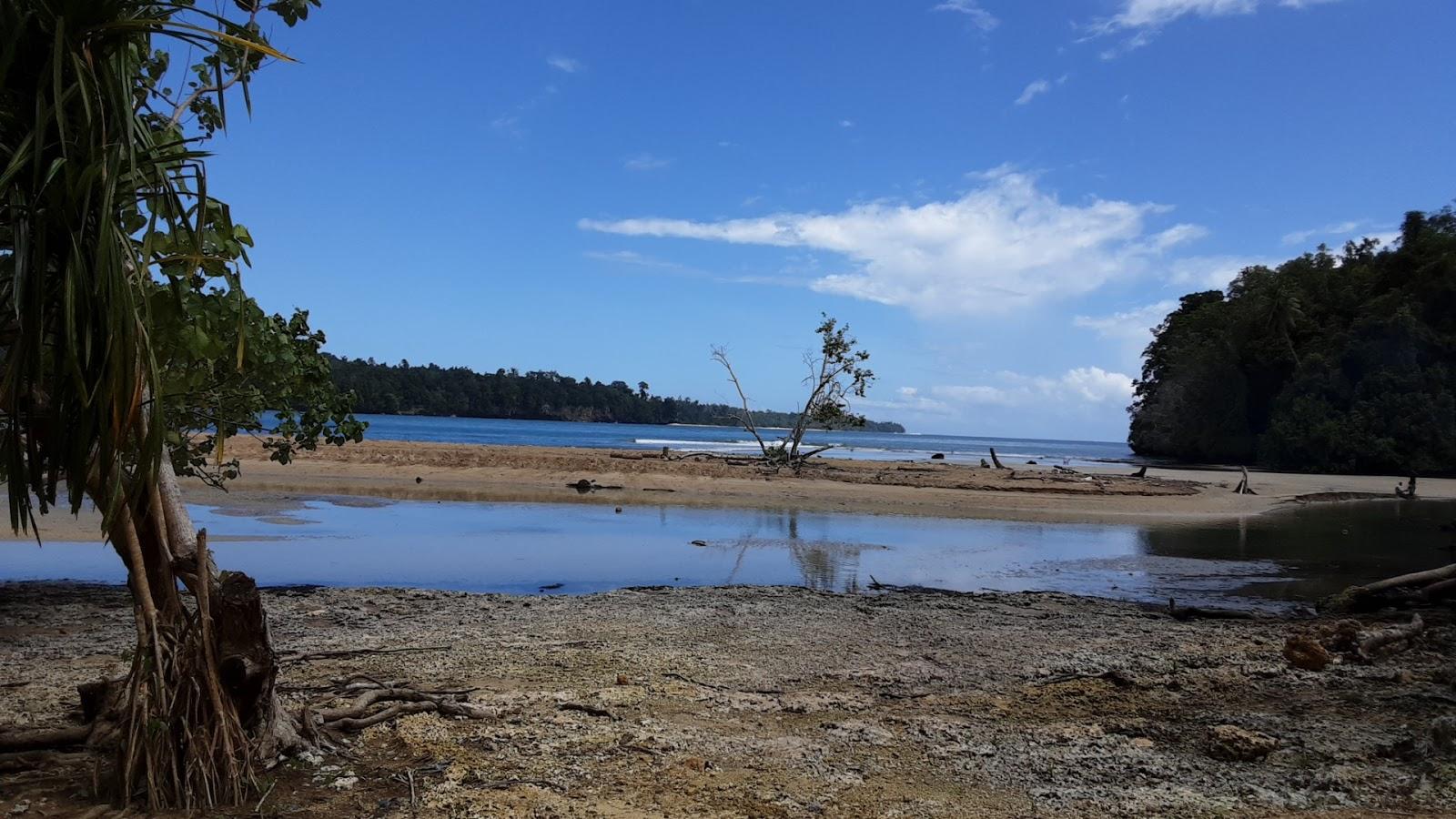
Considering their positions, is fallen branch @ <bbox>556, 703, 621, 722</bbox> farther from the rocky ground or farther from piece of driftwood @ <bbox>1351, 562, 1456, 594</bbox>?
piece of driftwood @ <bbox>1351, 562, 1456, 594</bbox>

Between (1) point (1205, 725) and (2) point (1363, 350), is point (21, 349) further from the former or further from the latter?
(2) point (1363, 350)

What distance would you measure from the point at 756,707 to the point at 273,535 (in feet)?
45.7

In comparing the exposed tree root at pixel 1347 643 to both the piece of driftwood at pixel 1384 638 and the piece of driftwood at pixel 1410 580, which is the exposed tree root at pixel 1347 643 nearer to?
the piece of driftwood at pixel 1384 638

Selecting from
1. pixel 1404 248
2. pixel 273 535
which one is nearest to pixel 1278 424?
pixel 1404 248

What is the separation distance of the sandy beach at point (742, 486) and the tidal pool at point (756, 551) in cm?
207

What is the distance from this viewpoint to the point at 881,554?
1702 cm

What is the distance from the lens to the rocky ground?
4574mm

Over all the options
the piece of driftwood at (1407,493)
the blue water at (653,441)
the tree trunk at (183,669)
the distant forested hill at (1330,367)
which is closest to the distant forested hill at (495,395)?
the blue water at (653,441)

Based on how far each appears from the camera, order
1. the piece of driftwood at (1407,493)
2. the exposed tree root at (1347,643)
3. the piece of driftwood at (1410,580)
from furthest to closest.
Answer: the piece of driftwood at (1407,493) → the piece of driftwood at (1410,580) → the exposed tree root at (1347,643)

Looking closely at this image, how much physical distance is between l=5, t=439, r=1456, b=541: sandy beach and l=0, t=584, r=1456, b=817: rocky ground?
15.7 metres

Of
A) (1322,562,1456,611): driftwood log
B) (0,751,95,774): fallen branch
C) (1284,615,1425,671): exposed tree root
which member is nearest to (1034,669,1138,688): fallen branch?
(1284,615,1425,671): exposed tree root

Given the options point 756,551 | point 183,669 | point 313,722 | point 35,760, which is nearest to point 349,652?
point 313,722

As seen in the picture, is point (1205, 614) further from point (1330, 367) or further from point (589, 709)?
point (1330, 367)

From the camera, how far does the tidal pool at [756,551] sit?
44.1 feet
